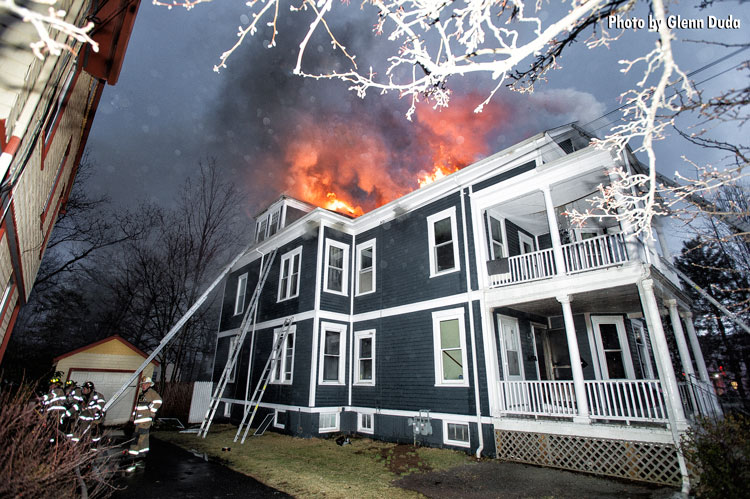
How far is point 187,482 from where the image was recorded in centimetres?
702

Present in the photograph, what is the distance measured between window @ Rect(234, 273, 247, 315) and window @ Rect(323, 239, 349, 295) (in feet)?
21.2

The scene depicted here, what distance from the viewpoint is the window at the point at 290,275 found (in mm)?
14852

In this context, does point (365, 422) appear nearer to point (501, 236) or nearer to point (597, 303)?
point (501, 236)

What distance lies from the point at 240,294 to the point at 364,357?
874 cm

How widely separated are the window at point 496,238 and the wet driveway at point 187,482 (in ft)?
29.4

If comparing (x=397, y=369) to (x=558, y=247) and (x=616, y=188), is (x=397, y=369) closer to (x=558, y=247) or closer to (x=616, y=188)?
(x=558, y=247)

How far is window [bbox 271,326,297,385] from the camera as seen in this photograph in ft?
43.9

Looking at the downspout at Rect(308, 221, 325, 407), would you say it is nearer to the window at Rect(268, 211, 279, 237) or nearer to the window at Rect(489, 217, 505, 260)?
the window at Rect(268, 211, 279, 237)

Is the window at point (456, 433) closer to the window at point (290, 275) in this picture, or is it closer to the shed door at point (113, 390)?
the window at point (290, 275)

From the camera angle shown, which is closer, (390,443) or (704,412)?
(704,412)

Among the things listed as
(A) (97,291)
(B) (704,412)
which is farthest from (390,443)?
(A) (97,291)

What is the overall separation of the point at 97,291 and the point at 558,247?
4216 centimetres

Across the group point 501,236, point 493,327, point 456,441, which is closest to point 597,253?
point 493,327

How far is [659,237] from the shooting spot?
11172 mm
